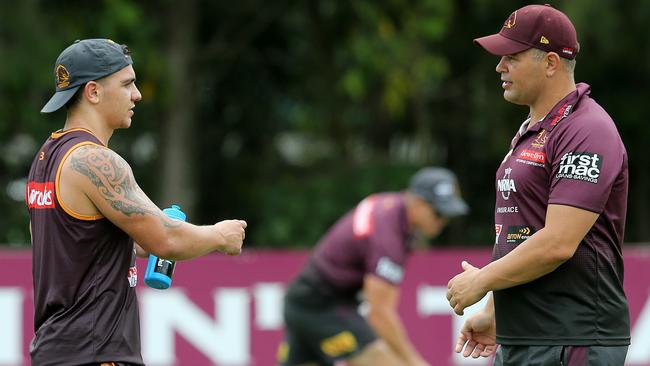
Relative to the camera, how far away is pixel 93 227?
5.11 metres

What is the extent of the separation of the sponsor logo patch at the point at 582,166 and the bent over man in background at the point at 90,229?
62.6 inches

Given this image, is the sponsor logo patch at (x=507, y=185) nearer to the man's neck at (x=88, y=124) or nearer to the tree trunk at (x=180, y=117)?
the man's neck at (x=88, y=124)

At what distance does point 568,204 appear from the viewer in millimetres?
4855

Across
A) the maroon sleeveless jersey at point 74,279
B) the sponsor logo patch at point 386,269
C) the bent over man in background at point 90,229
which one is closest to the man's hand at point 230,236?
the bent over man in background at point 90,229

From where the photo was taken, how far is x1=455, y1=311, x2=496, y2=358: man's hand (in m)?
5.56

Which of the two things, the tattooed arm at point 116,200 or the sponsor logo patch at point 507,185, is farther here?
the sponsor logo patch at point 507,185

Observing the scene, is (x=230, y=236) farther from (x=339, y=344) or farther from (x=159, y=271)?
(x=339, y=344)

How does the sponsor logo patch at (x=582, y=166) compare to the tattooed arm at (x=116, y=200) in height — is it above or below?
above

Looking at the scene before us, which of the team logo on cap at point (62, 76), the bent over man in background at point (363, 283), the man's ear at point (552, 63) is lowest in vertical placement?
the bent over man in background at point (363, 283)

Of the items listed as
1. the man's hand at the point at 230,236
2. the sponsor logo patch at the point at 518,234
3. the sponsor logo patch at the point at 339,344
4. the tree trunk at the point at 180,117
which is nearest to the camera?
the sponsor logo patch at the point at 518,234

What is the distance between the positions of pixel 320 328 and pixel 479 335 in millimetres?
3676

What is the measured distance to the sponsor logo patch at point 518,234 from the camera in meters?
5.11

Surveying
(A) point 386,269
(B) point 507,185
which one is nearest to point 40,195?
(B) point 507,185

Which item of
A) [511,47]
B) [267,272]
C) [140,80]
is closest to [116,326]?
[511,47]
